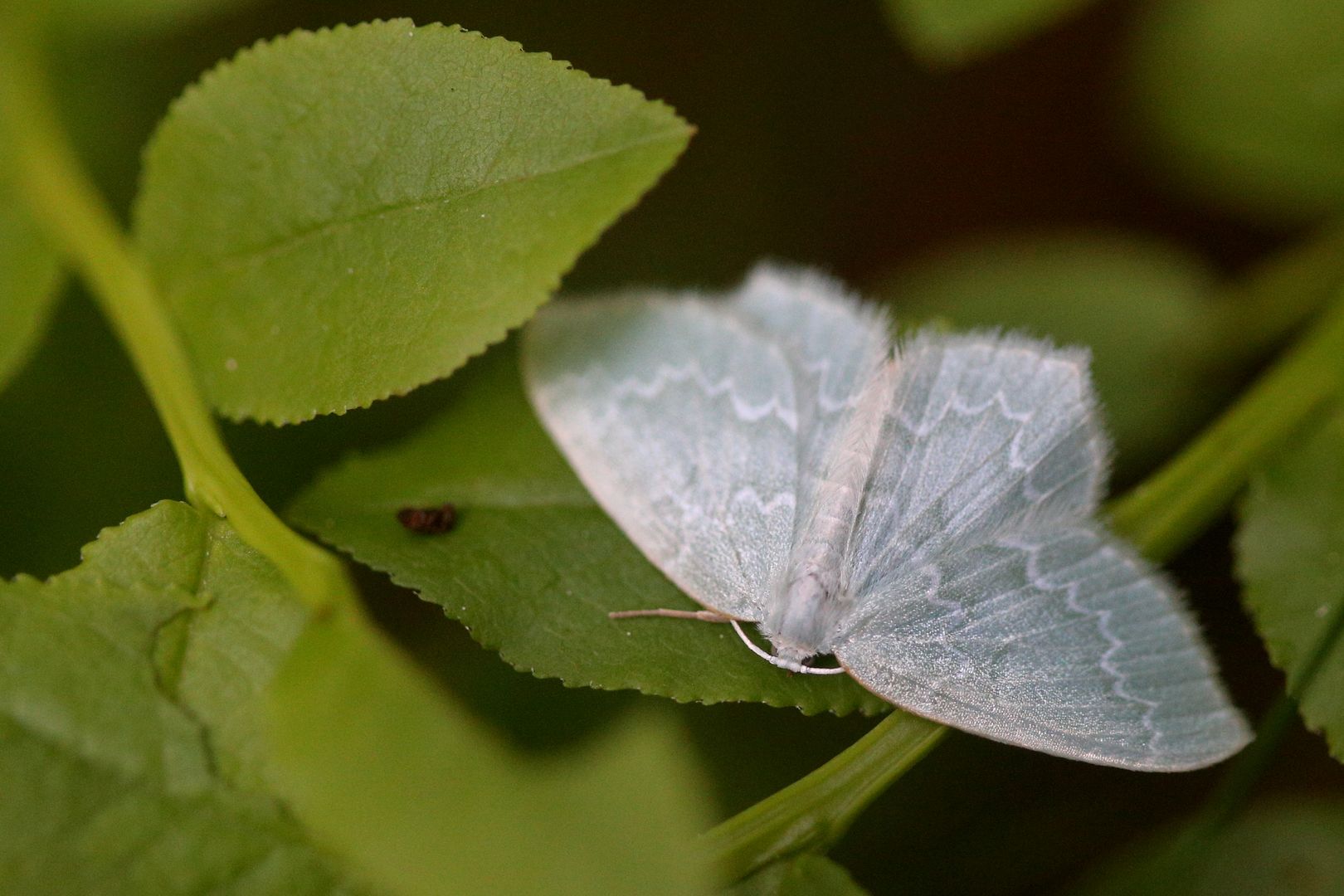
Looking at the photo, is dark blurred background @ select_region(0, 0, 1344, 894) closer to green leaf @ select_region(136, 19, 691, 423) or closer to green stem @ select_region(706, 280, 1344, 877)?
green stem @ select_region(706, 280, 1344, 877)

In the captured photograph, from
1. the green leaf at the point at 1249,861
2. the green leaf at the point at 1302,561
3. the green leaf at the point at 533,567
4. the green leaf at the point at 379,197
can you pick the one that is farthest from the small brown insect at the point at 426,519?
the green leaf at the point at 1249,861

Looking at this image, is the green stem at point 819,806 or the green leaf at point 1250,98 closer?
the green stem at point 819,806

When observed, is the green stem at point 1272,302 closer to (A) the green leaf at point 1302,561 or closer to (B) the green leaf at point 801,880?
(A) the green leaf at point 1302,561

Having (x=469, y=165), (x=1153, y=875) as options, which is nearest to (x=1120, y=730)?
(x=1153, y=875)

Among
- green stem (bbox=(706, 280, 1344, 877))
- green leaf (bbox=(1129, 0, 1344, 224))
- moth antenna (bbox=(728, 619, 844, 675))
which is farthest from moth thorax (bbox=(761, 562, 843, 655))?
green leaf (bbox=(1129, 0, 1344, 224))

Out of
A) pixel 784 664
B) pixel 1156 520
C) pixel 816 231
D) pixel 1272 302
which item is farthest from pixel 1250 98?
pixel 784 664

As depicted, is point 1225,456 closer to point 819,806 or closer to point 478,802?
point 819,806
